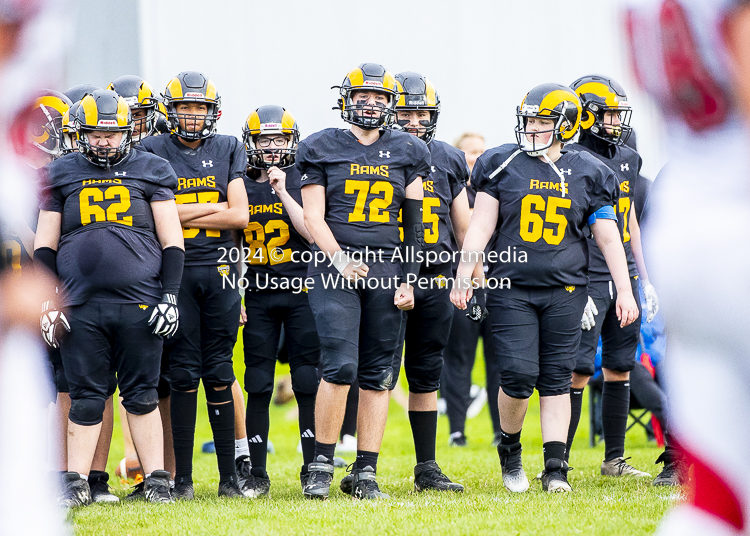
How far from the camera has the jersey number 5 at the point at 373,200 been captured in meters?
5.29

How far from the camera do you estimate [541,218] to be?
17.3 feet

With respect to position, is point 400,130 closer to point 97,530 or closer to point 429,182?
point 429,182

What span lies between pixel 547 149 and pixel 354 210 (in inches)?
44.8

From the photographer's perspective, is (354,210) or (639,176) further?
(639,176)

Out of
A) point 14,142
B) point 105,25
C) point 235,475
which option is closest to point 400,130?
point 235,475

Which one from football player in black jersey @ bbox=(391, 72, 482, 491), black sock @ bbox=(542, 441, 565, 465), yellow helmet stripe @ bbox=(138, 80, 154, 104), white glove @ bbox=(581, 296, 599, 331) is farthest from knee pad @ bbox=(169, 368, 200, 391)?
white glove @ bbox=(581, 296, 599, 331)

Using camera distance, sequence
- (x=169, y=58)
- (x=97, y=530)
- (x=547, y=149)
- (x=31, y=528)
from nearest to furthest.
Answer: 1. (x=31, y=528)
2. (x=97, y=530)
3. (x=547, y=149)
4. (x=169, y=58)

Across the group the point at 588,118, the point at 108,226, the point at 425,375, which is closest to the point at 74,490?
the point at 108,226

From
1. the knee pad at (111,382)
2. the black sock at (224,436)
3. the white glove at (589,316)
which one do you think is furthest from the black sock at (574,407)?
the knee pad at (111,382)

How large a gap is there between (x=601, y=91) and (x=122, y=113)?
3007 mm

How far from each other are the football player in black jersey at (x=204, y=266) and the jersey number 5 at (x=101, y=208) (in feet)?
1.69

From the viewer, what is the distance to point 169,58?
472 inches

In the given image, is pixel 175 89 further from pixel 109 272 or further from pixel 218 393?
pixel 218 393

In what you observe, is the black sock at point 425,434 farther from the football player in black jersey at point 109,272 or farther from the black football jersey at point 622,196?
the football player in black jersey at point 109,272
